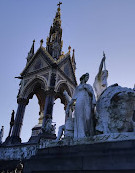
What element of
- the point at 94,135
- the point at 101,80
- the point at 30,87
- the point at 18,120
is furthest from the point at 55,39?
the point at 94,135

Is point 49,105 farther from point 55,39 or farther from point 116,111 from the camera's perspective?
point 116,111

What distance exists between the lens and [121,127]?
4543 millimetres

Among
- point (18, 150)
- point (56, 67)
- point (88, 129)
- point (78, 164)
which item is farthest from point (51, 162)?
point (56, 67)

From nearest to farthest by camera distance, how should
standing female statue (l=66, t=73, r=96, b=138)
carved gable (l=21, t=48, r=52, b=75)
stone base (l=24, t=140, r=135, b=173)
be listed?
stone base (l=24, t=140, r=135, b=173)
standing female statue (l=66, t=73, r=96, b=138)
carved gable (l=21, t=48, r=52, b=75)

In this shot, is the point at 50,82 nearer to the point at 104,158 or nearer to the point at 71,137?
the point at 71,137

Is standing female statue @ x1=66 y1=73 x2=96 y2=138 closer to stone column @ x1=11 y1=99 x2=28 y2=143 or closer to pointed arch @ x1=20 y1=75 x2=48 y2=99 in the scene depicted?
stone column @ x1=11 y1=99 x2=28 y2=143

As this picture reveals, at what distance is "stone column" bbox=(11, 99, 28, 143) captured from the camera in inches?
735

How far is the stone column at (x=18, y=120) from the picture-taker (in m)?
18.7

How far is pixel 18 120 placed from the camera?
65.1 ft

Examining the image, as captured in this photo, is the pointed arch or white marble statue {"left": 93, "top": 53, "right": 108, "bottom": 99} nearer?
white marble statue {"left": 93, "top": 53, "right": 108, "bottom": 99}

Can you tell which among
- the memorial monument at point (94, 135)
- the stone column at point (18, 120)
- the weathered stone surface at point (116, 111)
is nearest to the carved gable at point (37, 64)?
the stone column at point (18, 120)

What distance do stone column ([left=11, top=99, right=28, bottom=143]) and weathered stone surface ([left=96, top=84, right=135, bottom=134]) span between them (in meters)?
15.4

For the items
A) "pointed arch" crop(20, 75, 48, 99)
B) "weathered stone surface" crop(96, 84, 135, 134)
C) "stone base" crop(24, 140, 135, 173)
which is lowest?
"stone base" crop(24, 140, 135, 173)

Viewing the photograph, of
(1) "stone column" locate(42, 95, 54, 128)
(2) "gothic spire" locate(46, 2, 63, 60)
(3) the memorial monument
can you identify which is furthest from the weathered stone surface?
(2) "gothic spire" locate(46, 2, 63, 60)
